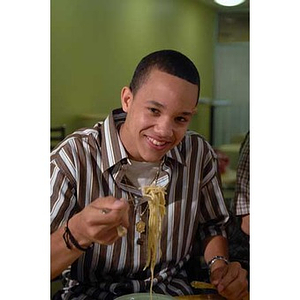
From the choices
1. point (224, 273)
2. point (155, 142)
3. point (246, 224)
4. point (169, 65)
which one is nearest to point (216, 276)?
point (224, 273)

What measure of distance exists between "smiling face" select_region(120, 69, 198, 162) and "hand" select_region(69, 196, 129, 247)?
115 mm

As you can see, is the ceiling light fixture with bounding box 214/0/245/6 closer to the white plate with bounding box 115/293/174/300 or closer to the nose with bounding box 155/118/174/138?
the nose with bounding box 155/118/174/138

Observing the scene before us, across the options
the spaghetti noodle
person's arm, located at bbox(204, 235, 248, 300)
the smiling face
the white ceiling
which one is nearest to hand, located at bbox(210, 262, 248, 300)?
person's arm, located at bbox(204, 235, 248, 300)

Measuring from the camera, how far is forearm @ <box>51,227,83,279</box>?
1.01 meters

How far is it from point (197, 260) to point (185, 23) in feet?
1.39

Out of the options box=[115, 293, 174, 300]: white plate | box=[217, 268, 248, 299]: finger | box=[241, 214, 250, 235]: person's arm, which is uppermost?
box=[241, 214, 250, 235]: person's arm

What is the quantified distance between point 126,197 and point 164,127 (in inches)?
5.2

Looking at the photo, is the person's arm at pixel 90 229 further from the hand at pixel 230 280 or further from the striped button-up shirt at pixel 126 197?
the hand at pixel 230 280

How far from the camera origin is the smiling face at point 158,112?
1010 millimetres

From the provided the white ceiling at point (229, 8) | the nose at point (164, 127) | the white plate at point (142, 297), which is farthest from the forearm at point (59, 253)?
the white ceiling at point (229, 8)

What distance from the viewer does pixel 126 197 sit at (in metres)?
1.04
